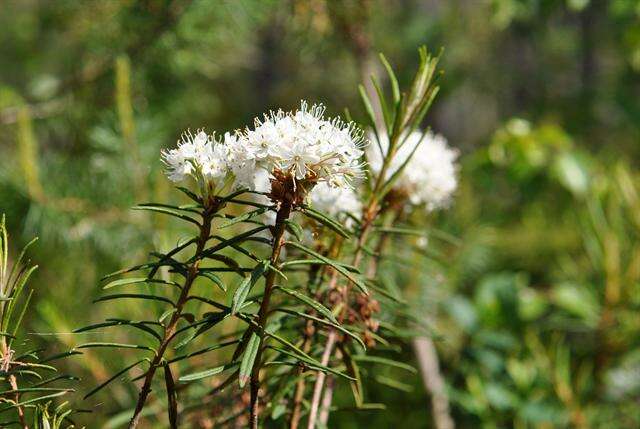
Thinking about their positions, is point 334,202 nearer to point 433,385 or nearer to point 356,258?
point 356,258

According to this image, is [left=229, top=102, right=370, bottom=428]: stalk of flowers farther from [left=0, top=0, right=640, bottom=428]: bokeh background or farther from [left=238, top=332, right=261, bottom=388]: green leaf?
[left=0, top=0, right=640, bottom=428]: bokeh background

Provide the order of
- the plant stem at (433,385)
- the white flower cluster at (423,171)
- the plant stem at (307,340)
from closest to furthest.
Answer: the plant stem at (307,340), the white flower cluster at (423,171), the plant stem at (433,385)

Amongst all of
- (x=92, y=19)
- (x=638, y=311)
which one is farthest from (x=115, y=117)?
Answer: (x=638, y=311)

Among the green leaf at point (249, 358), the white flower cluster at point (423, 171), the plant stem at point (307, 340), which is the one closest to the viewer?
the green leaf at point (249, 358)

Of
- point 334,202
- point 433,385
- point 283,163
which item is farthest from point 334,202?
point 433,385

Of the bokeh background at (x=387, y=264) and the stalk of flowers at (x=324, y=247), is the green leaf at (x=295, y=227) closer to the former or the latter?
the stalk of flowers at (x=324, y=247)

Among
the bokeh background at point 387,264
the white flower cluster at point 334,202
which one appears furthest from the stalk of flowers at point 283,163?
the bokeh background at point 387,264
